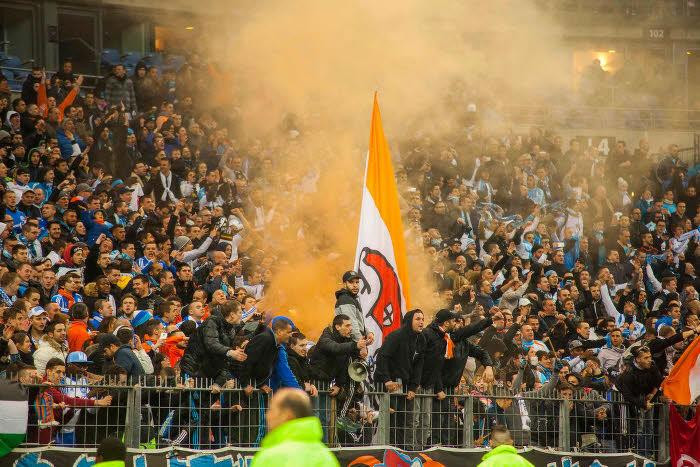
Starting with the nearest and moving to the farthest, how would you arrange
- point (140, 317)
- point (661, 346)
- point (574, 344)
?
point (140, 317) < point (661, 346) < point (574, 344)

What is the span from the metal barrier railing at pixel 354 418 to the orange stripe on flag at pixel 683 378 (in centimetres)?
19

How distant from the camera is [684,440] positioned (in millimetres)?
13906

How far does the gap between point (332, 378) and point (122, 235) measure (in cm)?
507

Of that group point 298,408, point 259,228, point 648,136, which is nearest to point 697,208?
point 648,136

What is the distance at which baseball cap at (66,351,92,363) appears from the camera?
11.4 m

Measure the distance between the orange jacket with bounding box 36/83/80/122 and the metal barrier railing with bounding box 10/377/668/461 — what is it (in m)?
8.42

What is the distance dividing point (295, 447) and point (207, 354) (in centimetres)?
554

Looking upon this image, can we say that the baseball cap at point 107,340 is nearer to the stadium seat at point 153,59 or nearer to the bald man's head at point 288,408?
the bald man's head at point 288,408

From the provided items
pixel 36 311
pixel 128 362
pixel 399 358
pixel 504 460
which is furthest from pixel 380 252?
pixel 504 460

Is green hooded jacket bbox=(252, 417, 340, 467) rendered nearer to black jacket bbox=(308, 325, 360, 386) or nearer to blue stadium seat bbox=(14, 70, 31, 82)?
black jacket bbox=(308, 325, 360, 386)

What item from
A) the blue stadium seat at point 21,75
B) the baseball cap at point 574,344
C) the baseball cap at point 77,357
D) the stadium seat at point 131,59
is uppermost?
the stadium seat at point 131,59

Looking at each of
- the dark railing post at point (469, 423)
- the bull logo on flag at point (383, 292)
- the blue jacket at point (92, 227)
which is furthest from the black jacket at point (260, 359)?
the blue jacket at point (92, 227)

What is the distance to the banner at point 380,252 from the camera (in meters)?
13.8

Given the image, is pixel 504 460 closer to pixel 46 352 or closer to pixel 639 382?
pixel 46 352
